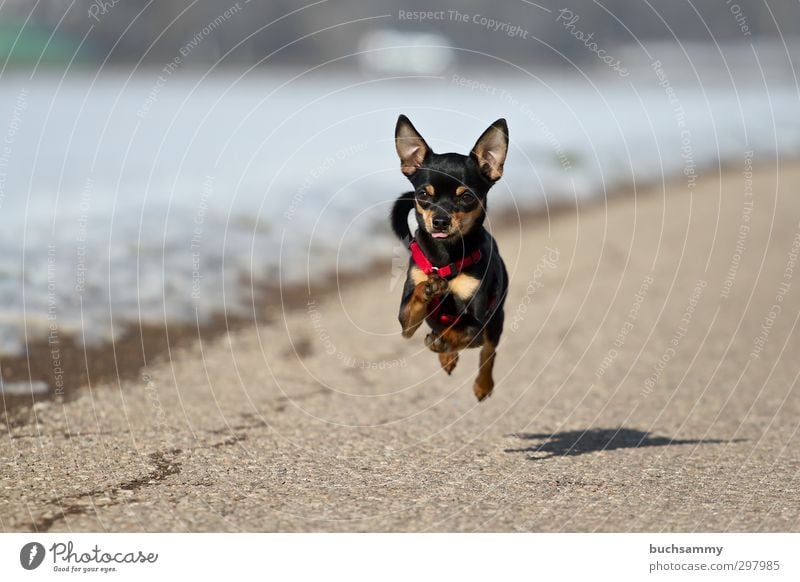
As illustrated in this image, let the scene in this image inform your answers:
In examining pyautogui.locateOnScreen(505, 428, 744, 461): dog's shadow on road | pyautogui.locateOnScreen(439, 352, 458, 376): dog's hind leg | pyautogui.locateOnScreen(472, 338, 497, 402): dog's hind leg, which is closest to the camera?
pyautogui.locateOnScreen(439, 352, 458, 376): dog's hind leg

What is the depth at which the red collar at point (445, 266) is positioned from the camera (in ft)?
30.6

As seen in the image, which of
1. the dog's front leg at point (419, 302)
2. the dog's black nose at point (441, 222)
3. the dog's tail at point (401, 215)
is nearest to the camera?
the dog's black nose at point (441, 222)

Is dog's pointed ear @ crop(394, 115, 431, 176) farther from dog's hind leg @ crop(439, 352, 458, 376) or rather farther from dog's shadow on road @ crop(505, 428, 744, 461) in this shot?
dog's shadow on road @ crop(505, 428, 744, 461)

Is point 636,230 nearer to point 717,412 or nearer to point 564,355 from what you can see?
point 564,355

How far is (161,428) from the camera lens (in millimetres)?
Result: 13570

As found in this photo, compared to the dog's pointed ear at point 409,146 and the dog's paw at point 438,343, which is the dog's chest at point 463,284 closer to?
the dog's paw at point 438,343

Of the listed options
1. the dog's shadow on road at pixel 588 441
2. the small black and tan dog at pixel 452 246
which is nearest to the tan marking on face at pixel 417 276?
the small black and tan dog at pixel 452 246

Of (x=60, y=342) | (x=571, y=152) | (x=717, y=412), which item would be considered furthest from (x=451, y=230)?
(x=571, y=152)

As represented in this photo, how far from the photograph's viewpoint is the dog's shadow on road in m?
12.5

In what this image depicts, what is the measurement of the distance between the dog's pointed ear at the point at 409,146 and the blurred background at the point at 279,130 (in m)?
1.54

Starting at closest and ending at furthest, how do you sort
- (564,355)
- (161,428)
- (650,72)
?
1. (161,428)
2. (564,355)
3. (650,72)

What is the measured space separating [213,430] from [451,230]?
20.1ft

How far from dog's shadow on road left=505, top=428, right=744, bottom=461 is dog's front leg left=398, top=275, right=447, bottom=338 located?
3.60m
